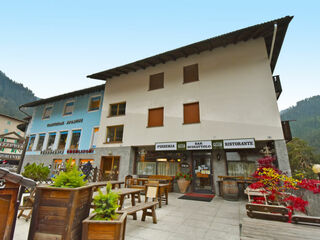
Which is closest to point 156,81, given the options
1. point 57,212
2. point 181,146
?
point 181,146

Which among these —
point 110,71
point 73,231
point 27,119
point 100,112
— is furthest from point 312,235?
point 27,119

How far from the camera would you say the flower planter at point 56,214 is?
2.46 metres

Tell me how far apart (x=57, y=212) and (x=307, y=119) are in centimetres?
12437

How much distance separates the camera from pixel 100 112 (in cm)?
1453

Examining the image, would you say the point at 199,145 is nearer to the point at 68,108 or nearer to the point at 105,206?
the point at 105,206

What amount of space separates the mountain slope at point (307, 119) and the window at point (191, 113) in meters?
84.3

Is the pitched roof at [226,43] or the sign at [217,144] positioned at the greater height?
the pitched roof at [226,43]

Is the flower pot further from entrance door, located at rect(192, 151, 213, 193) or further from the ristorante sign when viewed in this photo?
the ristorante sign

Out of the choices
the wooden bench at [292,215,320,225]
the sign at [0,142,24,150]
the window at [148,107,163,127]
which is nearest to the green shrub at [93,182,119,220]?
the wooden bench at [292,215,320,225]

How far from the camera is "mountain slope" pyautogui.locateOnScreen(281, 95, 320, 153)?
237 feet

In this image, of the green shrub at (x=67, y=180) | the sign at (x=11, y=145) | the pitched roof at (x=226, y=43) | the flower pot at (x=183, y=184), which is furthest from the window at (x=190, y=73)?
the sign at (x=11, y=145)

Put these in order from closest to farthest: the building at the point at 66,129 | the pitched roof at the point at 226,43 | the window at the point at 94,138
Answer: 1. the pitched roof at the point at 226,43
2. the window at the point at 94,138
3. the building at the point at 66,129

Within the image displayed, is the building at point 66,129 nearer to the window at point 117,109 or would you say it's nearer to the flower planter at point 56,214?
the window at point 117,109

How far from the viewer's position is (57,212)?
2.52 m
